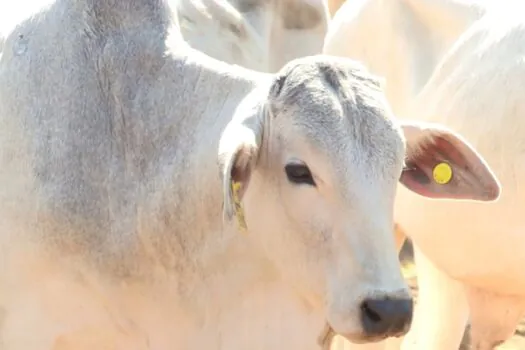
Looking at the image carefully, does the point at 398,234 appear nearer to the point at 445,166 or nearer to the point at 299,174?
the point at 445,166

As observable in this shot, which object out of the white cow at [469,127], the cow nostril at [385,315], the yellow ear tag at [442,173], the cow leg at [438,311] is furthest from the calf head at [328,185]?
the cow leg at [438,311]

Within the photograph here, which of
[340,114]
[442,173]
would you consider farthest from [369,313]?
[442,173]

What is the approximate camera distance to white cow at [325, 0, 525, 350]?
14.3 feet

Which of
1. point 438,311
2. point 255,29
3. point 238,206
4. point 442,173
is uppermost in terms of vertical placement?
point 238,206

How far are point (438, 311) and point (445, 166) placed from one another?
2.01 meters

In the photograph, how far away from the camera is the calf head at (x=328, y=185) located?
2.97 metres

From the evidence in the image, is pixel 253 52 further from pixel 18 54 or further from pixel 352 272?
pixel 352 272

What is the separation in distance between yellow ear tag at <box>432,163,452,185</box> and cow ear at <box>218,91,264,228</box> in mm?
527

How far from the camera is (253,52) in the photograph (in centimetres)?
504

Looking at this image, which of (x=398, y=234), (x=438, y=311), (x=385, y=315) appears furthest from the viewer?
(x=438, y=311)

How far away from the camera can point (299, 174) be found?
310 centimetres

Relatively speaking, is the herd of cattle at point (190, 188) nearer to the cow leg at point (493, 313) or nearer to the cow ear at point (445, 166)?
the cow ear at point (445, 166)

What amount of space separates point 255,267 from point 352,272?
0.57 metres

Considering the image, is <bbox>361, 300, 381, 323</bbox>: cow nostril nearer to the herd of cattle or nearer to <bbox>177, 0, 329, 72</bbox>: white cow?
the herd of cattle
